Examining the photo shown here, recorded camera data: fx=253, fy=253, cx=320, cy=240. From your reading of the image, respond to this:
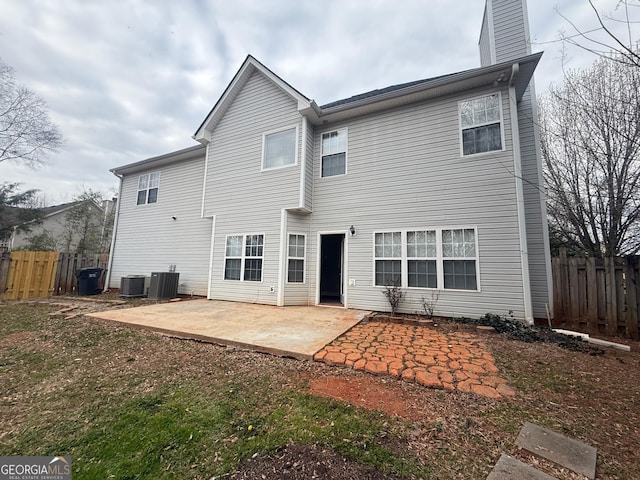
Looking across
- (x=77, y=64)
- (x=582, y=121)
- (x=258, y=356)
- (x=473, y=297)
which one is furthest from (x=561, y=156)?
(x=77, y=64)

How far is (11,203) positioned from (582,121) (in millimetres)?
24281

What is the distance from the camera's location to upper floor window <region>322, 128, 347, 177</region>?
7898mm

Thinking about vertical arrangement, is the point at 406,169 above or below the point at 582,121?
below

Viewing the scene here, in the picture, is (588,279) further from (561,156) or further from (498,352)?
(561,156)

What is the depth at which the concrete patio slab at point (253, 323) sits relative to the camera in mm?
4104

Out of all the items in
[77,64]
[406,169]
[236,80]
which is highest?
[77,64]

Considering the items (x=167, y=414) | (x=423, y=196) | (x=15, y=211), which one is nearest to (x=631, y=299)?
(x=423, y=196)

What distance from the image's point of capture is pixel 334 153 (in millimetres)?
8023

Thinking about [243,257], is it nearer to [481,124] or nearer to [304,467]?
[304,467]

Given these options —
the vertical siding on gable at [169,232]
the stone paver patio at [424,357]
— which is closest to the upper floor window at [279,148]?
the vertical siding on gable at [169,232]

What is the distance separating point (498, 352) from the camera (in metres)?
4.02

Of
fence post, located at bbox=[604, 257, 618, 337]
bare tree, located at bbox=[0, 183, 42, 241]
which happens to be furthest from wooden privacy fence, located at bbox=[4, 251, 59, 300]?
fence post, located at bbox=[604, 257, 618, 337]

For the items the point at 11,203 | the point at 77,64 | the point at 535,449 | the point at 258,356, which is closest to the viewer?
the point at 535,449

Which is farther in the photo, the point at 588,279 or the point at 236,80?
the point at 236,80
